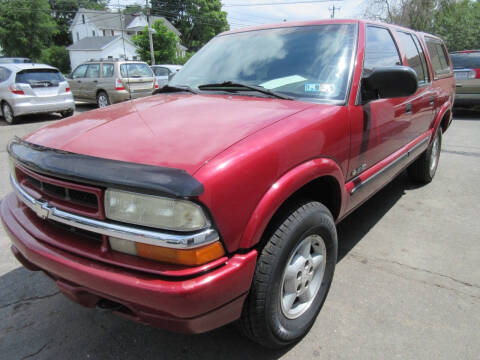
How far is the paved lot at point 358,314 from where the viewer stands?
2.08 metres

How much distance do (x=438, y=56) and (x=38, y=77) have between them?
9.32 meters

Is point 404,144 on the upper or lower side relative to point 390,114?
lower

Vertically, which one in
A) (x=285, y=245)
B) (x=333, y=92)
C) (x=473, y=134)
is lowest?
(x=473, y=134)

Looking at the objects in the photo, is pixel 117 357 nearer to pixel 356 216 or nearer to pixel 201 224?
pixel 201 224

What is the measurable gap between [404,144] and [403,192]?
4.33ft

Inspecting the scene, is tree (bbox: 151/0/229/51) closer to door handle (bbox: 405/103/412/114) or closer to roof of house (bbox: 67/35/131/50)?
roof of house (bbox: 67/35/131/50)

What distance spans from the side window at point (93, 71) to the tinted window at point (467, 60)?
1078 cm

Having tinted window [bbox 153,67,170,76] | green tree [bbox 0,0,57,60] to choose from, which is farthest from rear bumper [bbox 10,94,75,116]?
green tree [bbox 0,0,57,60]

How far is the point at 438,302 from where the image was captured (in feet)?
8.09

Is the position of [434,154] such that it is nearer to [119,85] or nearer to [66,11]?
[119,85]

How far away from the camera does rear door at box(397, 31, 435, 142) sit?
3418 mm

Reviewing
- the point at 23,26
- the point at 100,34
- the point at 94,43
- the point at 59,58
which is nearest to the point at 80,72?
the point at 23,26

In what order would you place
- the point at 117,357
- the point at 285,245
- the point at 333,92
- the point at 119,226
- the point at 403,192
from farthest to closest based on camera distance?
the point at 403,192 → the point at 333,92 → the point at 117,357 → the point at 285,245 → the point at 119,226

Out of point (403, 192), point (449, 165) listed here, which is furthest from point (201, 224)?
point (449, 165)
